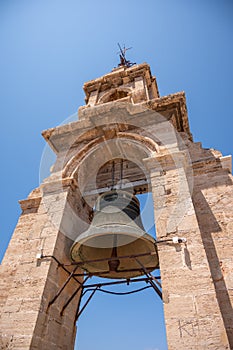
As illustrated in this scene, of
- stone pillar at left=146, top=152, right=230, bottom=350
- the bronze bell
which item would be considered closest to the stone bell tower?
stone pillar at left=146, top=152, right=230, bottom=350

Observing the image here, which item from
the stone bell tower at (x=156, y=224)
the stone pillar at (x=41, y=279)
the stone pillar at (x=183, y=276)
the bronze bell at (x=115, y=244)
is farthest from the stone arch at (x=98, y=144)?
the bronze bell at (x=115, y=244)

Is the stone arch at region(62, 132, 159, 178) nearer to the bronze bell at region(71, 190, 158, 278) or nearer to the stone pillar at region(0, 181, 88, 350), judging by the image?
the stone pillar at region(0, 181, 88, 350)

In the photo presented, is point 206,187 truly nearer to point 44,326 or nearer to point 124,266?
point 124,266

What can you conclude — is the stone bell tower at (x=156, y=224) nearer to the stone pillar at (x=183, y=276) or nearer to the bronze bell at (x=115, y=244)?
the stone pillar at (x=183, y=276)

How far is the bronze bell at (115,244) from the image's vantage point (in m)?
3.58

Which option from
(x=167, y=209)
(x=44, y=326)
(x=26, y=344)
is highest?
(x=167, y=209)

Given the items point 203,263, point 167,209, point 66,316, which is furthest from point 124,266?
point 203,263

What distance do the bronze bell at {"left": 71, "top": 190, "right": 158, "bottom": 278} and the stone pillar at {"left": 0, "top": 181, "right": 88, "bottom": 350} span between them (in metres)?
0.37

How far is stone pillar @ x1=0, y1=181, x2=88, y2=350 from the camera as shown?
2857 mm

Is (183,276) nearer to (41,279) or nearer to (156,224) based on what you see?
(156,224)

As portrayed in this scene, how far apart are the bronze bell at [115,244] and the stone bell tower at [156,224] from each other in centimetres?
35

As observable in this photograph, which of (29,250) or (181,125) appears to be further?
(181,125)

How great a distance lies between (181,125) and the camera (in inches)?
213

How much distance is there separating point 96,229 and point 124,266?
1.20m
